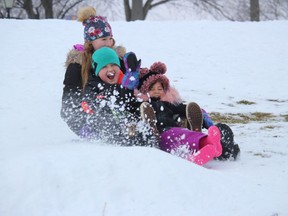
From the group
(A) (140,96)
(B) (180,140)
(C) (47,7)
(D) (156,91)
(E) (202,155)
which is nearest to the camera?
(E) (202,155)

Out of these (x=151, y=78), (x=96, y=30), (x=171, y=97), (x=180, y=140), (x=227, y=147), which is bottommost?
(x=227, y=147)

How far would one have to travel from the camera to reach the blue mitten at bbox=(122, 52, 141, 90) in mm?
4516

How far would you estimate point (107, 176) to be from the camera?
3.00 meters

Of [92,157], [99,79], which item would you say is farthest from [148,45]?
[92,157]

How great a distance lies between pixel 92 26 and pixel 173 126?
1.30m

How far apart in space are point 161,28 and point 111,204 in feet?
33.4

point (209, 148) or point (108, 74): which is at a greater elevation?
point (108, 74)

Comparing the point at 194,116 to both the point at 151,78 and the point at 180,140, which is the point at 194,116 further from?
the point at 151,78

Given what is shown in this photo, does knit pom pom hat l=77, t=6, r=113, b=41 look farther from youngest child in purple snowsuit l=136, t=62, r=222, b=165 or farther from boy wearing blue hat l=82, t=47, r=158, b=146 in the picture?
youngest child in purple snowsuit l=136, t=62, r=222, b=165

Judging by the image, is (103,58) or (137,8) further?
(137,8)

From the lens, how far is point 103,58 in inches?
181

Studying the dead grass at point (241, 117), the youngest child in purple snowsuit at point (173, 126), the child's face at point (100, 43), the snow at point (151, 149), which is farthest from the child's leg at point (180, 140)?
the dead grass at point (241, 117)

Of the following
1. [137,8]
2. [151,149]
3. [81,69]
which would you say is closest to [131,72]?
[81,69]

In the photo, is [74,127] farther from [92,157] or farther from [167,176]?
[167,176]
